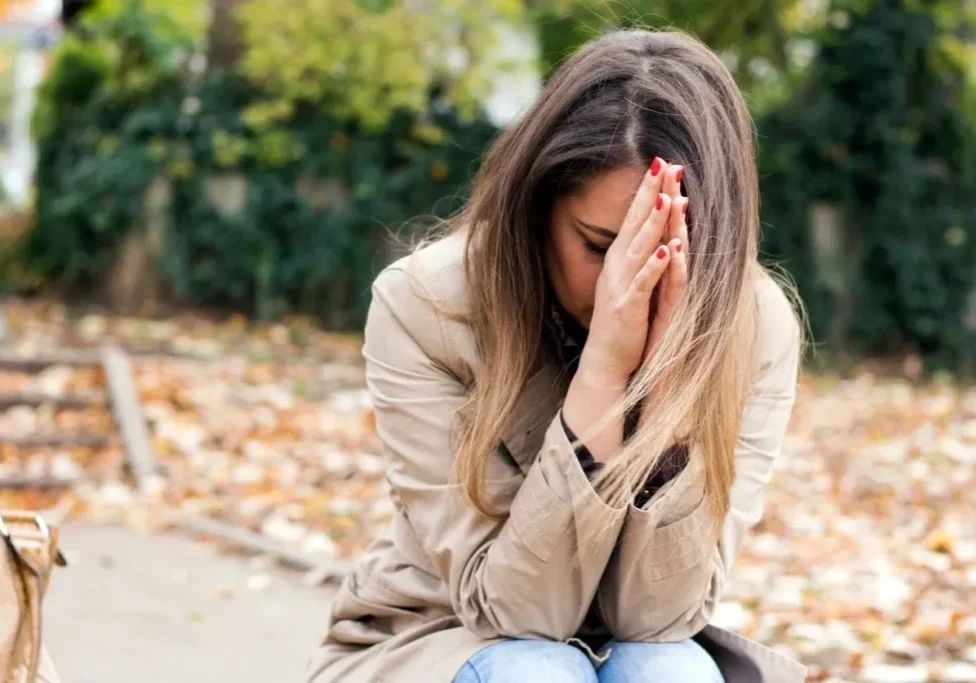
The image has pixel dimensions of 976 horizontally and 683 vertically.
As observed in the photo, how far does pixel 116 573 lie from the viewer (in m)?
4.62

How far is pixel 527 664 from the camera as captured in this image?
1.96 meters

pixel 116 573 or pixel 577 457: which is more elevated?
pixel 577 457

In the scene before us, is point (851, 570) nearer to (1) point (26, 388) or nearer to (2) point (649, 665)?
(2) point (649, 665)

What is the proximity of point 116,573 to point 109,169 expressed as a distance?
590 cm

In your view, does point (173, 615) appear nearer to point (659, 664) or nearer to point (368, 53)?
point (659, 664)

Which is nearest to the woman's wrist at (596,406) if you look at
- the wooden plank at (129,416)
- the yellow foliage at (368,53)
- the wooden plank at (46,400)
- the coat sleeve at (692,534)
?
the coat sleeve at (692,534)

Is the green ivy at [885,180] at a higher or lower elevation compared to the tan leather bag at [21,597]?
lower

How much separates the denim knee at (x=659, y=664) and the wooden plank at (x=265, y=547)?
2.44 meters

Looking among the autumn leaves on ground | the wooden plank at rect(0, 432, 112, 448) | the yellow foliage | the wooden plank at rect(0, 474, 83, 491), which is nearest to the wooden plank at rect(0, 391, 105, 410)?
the autumn leaves on ground

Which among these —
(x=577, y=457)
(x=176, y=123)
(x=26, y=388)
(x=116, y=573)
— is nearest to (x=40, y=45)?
(x=176, y=123)

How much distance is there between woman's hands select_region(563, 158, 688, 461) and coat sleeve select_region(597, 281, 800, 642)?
0.14 m

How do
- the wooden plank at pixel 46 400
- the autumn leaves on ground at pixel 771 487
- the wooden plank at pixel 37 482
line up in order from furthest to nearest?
the wooden plank at pixel 46 400
the wooden plank at pixel 37 482
the autumn leaves on ground at pixel 771 487

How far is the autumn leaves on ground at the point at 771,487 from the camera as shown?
12.6 feet

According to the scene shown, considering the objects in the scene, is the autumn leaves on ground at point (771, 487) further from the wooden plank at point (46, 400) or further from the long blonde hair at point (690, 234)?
the long blonde hair at point (690, 234)
